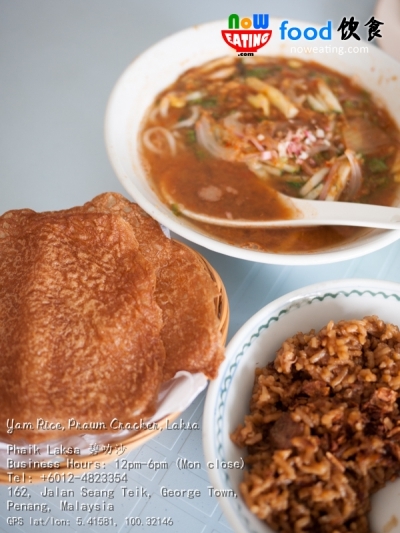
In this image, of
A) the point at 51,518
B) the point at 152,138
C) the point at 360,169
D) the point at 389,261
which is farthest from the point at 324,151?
the point at 51,518

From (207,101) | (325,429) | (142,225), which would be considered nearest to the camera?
(325,429)

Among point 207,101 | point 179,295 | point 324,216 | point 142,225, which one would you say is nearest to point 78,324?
point 179,295

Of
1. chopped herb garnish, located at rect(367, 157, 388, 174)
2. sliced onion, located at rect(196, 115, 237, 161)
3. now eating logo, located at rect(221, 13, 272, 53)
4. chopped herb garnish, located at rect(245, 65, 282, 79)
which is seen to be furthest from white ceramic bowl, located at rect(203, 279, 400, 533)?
now eating logo, located at rect(221, 13, 272, 53)

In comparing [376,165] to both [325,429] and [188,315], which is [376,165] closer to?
[188,315]

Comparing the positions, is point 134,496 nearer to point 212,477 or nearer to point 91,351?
point 212,477
